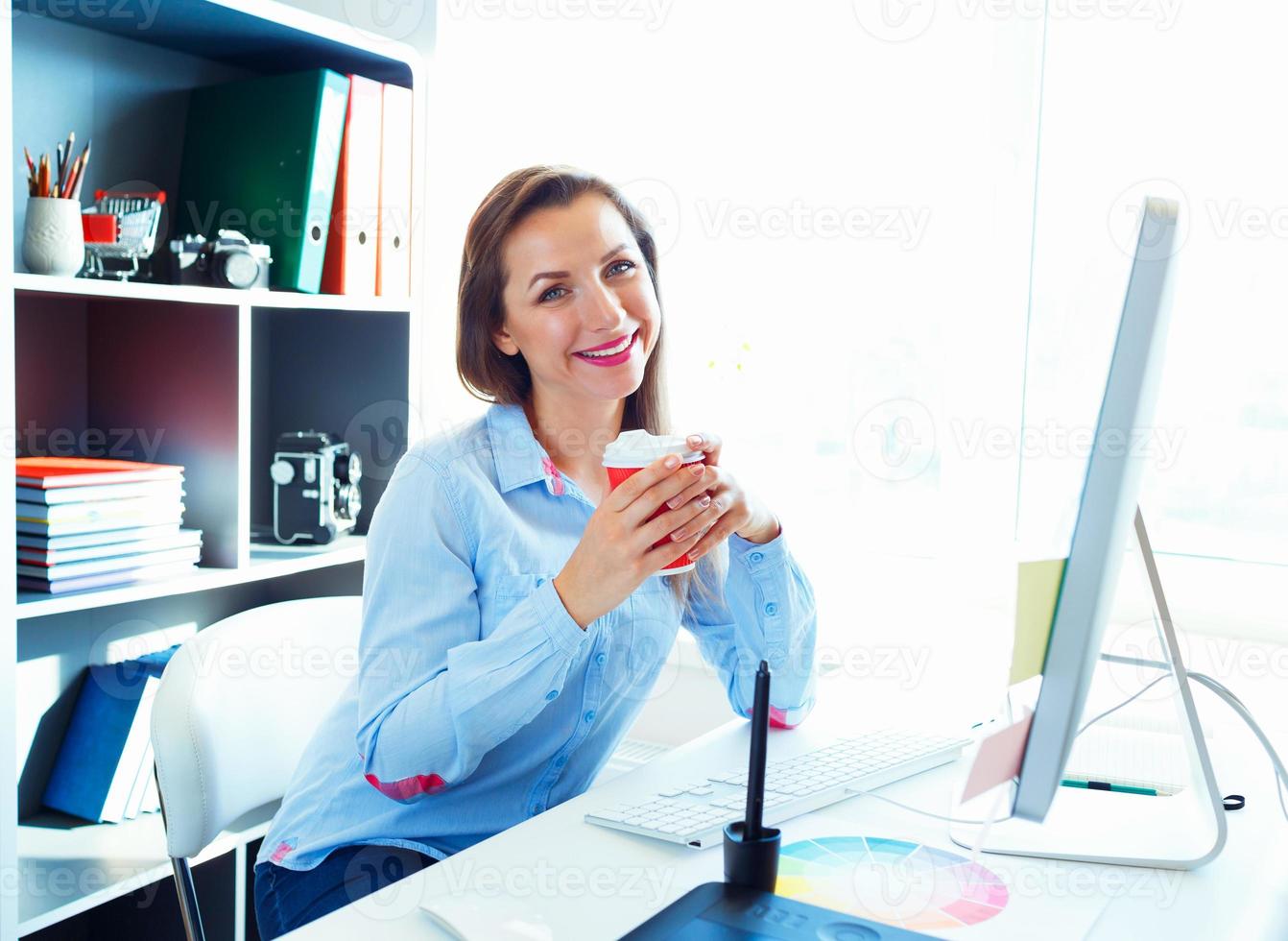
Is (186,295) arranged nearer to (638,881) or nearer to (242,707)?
(242,707)

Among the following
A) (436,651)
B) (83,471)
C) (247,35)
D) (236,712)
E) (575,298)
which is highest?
(247,35)

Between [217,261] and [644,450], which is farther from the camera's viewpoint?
[217,261]

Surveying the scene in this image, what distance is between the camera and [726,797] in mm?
1100

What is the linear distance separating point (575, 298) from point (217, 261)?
722 mm

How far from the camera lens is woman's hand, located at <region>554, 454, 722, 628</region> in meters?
1.12

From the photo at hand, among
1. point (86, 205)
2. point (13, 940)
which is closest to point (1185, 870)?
point (13, 940)

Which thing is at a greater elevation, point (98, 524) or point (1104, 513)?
point (1104, 513)

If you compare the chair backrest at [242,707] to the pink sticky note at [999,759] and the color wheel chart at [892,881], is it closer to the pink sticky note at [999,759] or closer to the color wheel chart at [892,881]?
the color wheel chart at [892,881]

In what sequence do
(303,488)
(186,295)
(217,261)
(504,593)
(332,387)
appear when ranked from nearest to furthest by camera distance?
(504,593) → (186,295) → (217,261) → (303,488) → (332,387)

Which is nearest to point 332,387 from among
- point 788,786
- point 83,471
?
point 83,471

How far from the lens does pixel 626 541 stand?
112 cm

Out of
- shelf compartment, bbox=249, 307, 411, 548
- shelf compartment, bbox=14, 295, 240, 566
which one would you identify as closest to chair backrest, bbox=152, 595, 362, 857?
shelf compartment, bbox=14, 295, 240, 566

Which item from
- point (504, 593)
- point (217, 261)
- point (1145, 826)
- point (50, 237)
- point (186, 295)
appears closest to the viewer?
point (1145, 826)

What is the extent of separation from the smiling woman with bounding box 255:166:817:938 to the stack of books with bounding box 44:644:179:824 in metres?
0.60
